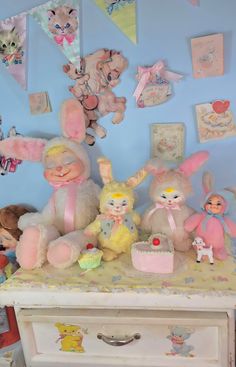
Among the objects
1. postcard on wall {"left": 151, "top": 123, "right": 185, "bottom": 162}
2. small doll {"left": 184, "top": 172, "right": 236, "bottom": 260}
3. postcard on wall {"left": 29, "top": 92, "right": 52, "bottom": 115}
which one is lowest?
small doll {"left": 184, "top": 172, "right": 236, "bottom": 260}

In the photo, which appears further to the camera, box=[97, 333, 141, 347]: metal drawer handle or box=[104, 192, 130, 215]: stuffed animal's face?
box=[104, 192, 130, 215]: stuffed animal's face

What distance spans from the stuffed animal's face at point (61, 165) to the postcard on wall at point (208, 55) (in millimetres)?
449

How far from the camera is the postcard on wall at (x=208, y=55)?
131cm

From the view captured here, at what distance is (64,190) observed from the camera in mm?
1383

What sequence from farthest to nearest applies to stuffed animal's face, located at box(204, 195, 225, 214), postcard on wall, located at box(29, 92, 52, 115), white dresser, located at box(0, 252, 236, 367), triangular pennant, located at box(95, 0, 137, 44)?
postcard on wall, located at box(29, 92, 52, 115), triangular pennant, located at box(95, 0, 137, 44), stuffed animal's face, located at box(204, 195, 225, 214), white dresser, located at box(0, 252, 236, 367)

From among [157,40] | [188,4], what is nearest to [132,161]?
[157,40]

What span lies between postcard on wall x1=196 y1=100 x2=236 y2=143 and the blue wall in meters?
0.02

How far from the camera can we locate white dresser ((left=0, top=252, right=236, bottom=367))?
1.12m

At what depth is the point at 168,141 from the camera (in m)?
1.41

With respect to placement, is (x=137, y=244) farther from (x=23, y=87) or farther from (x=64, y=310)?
(x=23, y=87)

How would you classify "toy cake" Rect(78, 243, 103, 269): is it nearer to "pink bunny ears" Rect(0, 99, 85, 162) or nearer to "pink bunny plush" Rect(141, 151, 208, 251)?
"pink bunny plush" Rect(141, 151, 208, 251)

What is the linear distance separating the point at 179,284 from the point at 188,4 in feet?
2.59

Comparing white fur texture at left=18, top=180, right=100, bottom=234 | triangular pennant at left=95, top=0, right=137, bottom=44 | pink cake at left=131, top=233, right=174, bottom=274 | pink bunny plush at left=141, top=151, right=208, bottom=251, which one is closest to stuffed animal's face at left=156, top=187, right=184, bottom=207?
pink bunny plush at left=141, top=151, right=208, bottom=251

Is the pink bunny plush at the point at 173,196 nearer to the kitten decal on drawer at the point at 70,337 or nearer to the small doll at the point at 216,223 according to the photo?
the small doll at the point at 216,223
